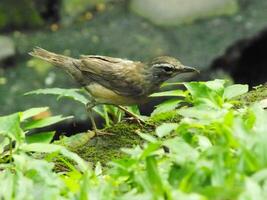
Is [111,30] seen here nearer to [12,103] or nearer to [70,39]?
[70,39]

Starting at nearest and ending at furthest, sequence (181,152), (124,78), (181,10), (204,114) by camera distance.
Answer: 1. (181,152)
2. (204,114)
3. (124,78)
4. (181,10)

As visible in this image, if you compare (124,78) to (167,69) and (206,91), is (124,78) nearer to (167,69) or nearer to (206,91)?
(167,69)

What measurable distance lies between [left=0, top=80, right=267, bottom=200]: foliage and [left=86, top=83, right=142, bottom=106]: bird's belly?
5.98 ft

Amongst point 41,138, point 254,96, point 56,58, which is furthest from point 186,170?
point 56,58

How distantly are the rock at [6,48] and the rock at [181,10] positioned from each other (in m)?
1.75

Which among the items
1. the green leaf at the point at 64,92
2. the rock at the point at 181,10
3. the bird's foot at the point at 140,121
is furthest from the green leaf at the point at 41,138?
the rock at the point at 181,10

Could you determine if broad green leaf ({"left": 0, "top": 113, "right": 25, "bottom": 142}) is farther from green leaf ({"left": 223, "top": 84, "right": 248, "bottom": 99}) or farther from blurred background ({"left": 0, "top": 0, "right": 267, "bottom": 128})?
blurred background ({"left": 0, "top": 0, "right": 267, "bottom": 128})

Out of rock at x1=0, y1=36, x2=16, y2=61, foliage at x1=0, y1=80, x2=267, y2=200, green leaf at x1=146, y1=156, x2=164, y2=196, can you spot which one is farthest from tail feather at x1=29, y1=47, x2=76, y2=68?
rock at x1=0, y1=36, x2=16, y2=61

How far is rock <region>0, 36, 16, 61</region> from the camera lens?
12.0 m

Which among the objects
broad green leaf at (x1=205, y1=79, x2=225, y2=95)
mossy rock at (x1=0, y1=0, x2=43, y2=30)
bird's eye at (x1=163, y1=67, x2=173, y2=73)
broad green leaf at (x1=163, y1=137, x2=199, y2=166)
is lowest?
mossy rock at (x1=0, y1=0, x2=43, y2=30)

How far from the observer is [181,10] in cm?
1231

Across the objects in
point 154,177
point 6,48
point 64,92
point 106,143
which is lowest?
point 6,48

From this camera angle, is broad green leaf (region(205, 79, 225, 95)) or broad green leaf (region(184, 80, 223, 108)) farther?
broad green leaf (region(205, 79, 225, 95))

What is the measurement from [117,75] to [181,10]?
522cm
